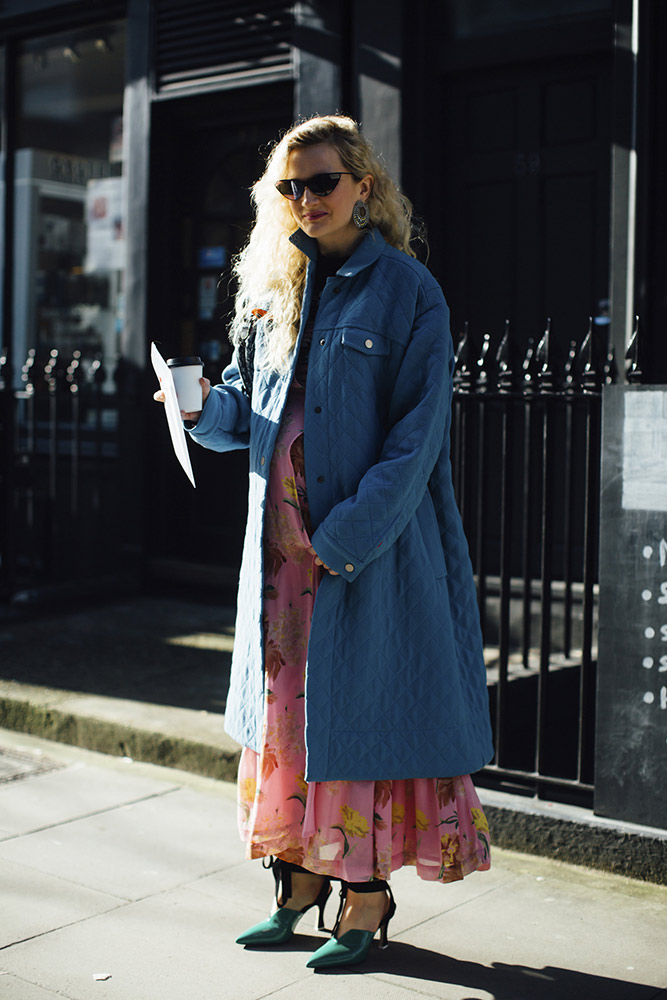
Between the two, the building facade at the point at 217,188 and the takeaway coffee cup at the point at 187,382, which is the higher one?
the building facade at the point at 217,188

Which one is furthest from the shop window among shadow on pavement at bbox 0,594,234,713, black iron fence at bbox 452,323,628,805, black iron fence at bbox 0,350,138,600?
black iron fence at bbox 452,323,628,805

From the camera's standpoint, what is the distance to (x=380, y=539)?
111 inches

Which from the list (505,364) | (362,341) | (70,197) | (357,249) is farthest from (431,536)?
(70,197)

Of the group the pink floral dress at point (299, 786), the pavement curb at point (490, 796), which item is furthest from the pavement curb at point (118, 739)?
the pink floral dress at point (299, 786)

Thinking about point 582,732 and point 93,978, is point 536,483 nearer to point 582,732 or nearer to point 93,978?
point 582,732

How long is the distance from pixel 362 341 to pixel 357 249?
0.27m

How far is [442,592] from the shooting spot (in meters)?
3.03

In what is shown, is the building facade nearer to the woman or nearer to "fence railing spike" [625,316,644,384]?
"fence railing spike" [625,316,644,384]

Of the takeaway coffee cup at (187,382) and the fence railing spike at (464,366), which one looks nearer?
the takeaway coffee cup at (187,382)

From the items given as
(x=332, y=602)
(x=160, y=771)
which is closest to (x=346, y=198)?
(x=332, y=602)

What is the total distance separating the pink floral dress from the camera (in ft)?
9.74

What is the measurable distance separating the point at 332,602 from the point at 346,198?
3.39 feet

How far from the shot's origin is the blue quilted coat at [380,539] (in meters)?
2.88

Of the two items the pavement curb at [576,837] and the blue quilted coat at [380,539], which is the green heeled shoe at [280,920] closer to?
the blue quilted coat at [380,539]
